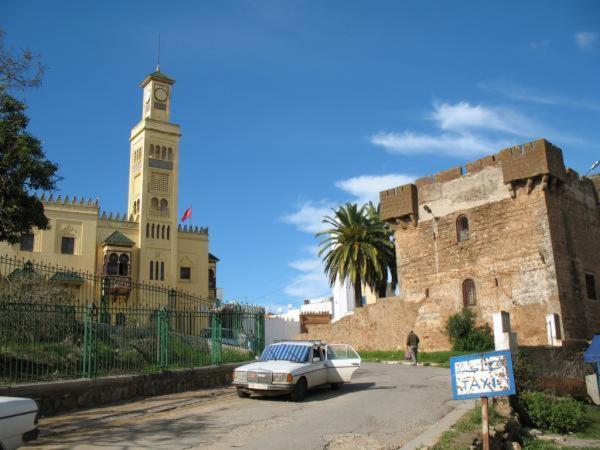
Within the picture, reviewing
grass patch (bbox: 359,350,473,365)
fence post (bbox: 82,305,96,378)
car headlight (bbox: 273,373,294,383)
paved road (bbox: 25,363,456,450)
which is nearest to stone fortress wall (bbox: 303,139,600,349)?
grass patch (bbox: 359,350,473,365)

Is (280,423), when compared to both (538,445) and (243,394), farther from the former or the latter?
(538,445)

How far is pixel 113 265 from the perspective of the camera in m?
45.9

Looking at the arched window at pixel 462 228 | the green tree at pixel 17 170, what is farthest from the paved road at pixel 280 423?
the arched window at pixel 462 228

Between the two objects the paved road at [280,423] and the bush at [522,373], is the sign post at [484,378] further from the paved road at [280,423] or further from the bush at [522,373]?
the bush at [522,373]

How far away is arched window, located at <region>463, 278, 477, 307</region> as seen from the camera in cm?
2981

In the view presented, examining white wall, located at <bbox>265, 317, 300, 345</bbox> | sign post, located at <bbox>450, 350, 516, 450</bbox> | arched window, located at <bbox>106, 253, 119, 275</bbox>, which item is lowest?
sign post, located at <bbox>450, 350, 516, 450</bbox>

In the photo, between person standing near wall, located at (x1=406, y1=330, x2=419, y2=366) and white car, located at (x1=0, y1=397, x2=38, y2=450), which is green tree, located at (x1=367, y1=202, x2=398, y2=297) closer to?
person standing near wall, located at (x1=406, y1=330, x2=419, y2=366)

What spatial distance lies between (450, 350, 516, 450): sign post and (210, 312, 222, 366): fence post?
9.55 metres

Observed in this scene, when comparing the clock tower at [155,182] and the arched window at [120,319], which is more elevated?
the clock tower at [155,182]

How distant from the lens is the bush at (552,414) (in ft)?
41.4

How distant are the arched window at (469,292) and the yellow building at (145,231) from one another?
85.6ft

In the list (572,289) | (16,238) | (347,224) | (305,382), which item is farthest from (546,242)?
(16,238)

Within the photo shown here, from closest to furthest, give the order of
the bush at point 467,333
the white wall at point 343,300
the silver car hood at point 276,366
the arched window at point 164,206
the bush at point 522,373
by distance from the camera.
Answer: the silver car hood at point 276,366, the bush at point 522,373, the bush at point 467,333, the arched window at point 164,206, the white wall at point 343,300

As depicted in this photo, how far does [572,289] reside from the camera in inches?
1077
